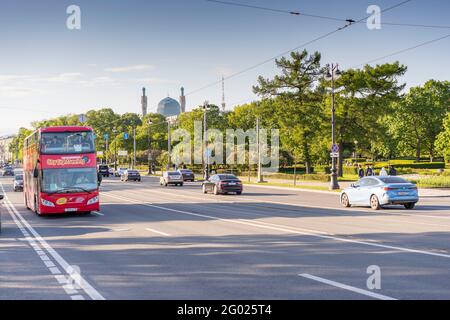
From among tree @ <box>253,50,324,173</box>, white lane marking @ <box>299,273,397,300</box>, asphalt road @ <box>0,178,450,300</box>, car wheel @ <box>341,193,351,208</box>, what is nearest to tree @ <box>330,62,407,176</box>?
tree @ <box>253,50,324,173</box>

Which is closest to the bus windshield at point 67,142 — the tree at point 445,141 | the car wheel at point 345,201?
the car wheel at point 345,201

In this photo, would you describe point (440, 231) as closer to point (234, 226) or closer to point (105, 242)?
point (234, 226)

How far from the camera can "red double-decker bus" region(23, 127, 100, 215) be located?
22875 millimetres

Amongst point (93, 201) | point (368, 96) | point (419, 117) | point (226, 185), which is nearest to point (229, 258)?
point (93, 201)

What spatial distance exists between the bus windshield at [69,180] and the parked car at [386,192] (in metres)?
11.4

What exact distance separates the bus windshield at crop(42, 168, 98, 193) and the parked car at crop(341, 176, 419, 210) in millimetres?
11437

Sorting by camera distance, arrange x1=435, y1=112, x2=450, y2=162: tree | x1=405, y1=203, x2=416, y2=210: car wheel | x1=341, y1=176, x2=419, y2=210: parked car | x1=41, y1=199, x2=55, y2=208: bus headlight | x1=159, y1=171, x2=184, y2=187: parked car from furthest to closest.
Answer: x1=435, y1=112, x2=450, y2=162: tree
x1=159, y1=171, x2=184, y2=187: parked car
x1=405, y1=203, x2=416, y2=210: car wheel
x1=341, y1=176, x2=419, y2=210: parked car
x1=41, y1=199, x2=55, y2=208: bus headlight

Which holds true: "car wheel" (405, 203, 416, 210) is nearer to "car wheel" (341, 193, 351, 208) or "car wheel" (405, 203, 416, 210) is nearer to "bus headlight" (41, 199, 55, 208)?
"car wheel" (341, 193, 351, 208)

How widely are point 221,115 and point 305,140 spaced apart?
29.4 meters

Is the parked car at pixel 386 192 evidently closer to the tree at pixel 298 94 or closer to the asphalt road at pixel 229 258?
the asphalt road at pixel 229 258

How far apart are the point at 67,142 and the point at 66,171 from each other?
115 cm

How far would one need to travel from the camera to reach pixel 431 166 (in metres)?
83.6
